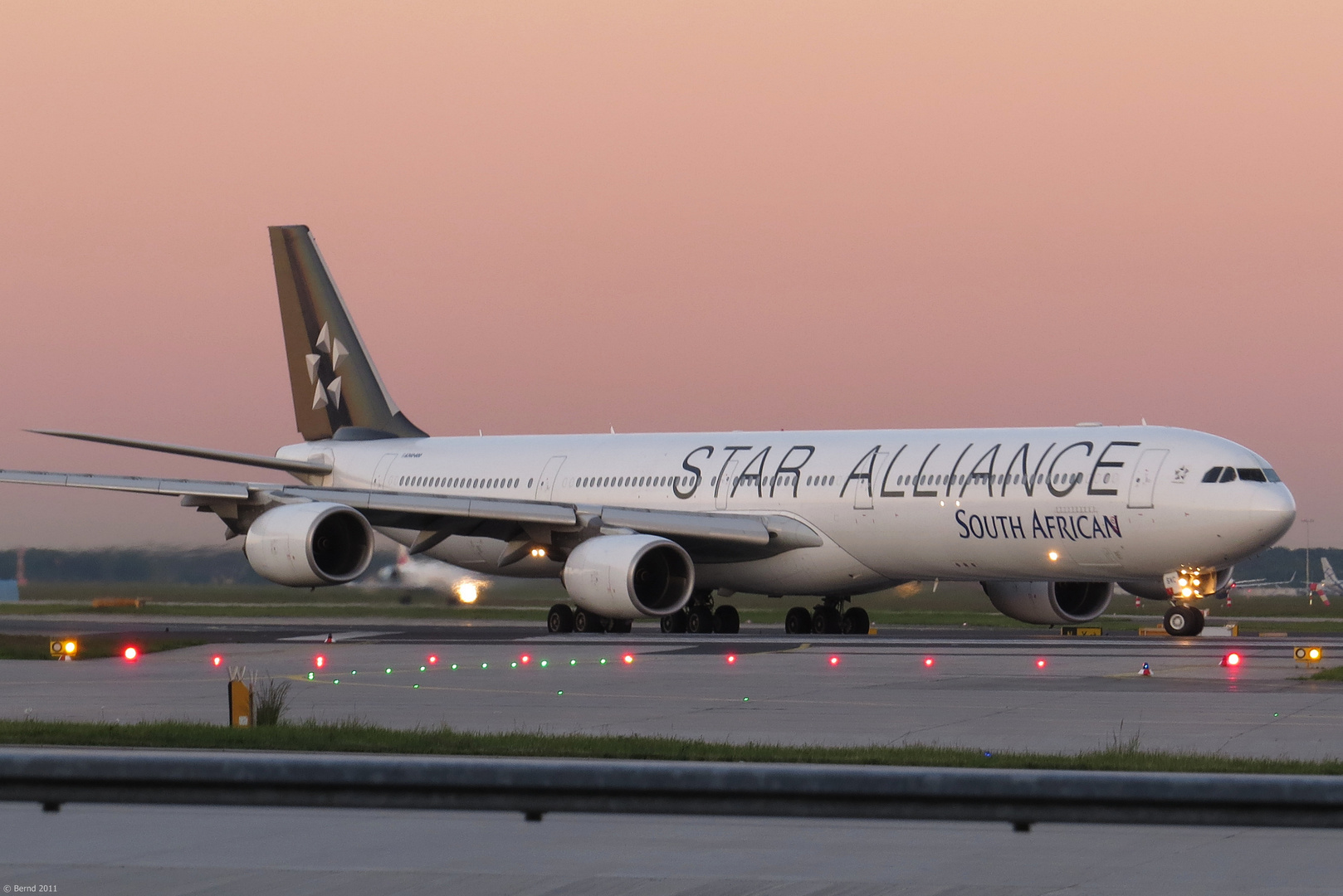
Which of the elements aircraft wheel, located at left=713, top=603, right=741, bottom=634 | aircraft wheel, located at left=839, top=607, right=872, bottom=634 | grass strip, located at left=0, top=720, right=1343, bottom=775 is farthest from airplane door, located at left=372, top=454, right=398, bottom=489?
grass strip, located at left=0, top=720, right=1343, bottom=775

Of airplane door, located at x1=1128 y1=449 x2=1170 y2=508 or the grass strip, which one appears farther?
airplane door, located at x1=1128 y1=449 x2=1170 y2=508

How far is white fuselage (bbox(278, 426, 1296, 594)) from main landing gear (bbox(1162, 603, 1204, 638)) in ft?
2.56

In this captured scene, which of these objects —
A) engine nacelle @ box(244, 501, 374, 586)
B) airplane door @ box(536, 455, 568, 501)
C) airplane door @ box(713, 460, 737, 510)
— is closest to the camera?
engine nacelle @ box(244, 501, 374, 586)

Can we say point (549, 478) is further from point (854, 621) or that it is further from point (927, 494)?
point (927, 494)

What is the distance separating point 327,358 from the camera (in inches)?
1677

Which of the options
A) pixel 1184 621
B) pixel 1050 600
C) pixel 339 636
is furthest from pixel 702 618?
pixel 1184 621

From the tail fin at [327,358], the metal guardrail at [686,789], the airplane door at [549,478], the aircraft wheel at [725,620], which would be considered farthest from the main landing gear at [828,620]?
the metal guardrail at [686,789]

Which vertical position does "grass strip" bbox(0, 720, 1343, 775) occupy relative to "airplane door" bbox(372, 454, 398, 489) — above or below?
below

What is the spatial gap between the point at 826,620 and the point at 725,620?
1.91 m

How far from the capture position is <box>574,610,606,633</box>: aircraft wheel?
34.5m

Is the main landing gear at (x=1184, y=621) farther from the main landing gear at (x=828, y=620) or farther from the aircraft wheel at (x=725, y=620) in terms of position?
the aircraft wheel at (x=725, y=620)

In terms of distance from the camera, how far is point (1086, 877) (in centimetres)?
769

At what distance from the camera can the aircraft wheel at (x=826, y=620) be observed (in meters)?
35.9

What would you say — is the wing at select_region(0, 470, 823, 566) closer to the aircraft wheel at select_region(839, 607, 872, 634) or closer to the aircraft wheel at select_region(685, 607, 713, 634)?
the aircraft wheel at select_region(685, 607, 713, 634)
